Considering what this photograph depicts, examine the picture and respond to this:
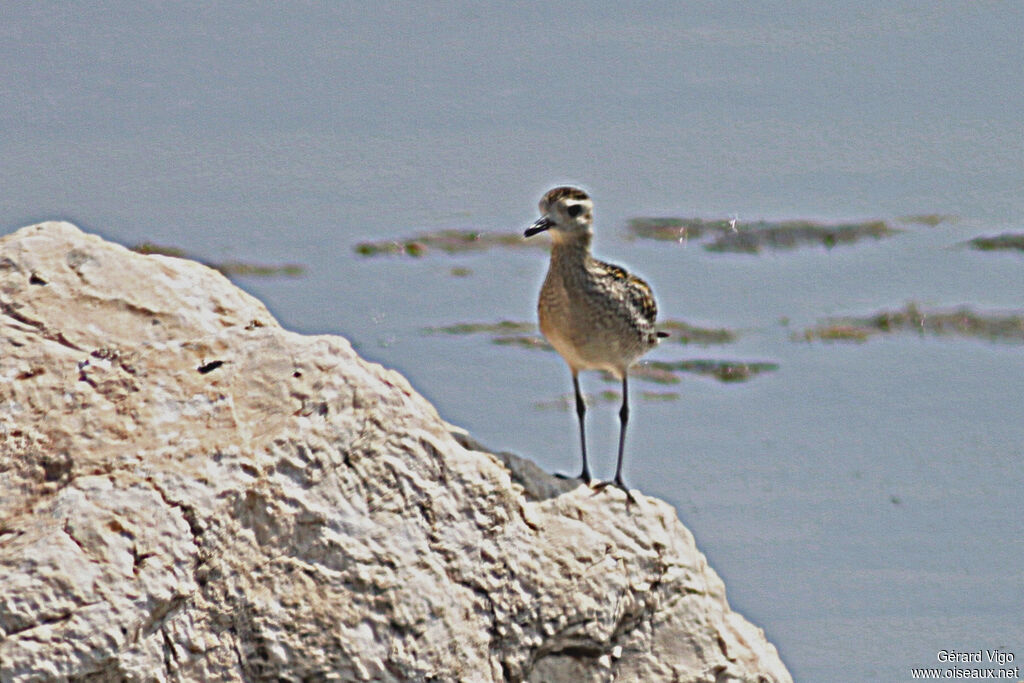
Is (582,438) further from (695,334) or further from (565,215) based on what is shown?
(695,334)

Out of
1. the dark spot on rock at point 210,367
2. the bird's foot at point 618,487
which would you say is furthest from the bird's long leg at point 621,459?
the dark spot on rock at point 210,367

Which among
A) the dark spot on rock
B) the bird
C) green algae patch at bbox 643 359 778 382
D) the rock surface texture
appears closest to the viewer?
the rock surface texture

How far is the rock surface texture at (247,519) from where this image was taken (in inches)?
273

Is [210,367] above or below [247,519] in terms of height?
above

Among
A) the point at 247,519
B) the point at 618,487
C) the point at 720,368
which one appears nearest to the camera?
the point at 247,519

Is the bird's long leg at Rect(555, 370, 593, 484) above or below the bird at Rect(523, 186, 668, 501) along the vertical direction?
below

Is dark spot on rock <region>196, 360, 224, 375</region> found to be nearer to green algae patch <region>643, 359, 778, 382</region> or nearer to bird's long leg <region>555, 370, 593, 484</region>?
bird's long leg <region>555, 370, 593, 484</region>

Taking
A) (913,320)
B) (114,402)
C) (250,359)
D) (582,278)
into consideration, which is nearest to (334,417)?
(250,359)

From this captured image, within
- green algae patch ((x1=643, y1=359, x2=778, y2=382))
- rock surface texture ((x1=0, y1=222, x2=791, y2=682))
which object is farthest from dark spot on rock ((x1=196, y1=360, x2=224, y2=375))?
green algae patch ((x1=643, y1=359, x2=778, y2=382))

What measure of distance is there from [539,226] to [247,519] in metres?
3.23

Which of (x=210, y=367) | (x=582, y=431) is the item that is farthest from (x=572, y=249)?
(x=210, y=367)

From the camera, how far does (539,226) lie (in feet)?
31.9

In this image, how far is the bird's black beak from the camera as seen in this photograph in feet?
31.9

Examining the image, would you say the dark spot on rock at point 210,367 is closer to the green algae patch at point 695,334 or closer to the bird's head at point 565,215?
the bird's head at point 565,215
